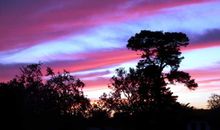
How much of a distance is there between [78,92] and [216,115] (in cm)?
3329

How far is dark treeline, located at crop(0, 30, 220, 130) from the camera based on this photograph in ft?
187

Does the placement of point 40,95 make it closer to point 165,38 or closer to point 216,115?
point 165,38

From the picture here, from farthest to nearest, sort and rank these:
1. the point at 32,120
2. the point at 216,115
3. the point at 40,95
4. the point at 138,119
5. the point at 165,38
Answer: the point at 40,95 < the point at 32,120 < the point at 165,38 < the point at 138,119 < the point at 216,115

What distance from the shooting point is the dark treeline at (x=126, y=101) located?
187 feet

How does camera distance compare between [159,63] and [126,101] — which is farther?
[126,101]

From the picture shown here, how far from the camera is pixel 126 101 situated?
8819 cm

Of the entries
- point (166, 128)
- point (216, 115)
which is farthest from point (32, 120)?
point (216, 115)

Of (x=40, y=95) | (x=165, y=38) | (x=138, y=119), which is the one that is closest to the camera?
(x=138, y=119)

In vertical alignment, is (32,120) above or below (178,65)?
below

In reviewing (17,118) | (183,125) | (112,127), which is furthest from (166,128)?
(17,118)

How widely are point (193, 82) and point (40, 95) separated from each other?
26.3 m

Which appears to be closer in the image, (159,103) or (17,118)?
(17,118)

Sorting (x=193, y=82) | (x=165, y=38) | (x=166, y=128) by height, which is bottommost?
(x=166, y=128)

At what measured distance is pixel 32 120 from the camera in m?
72.3
